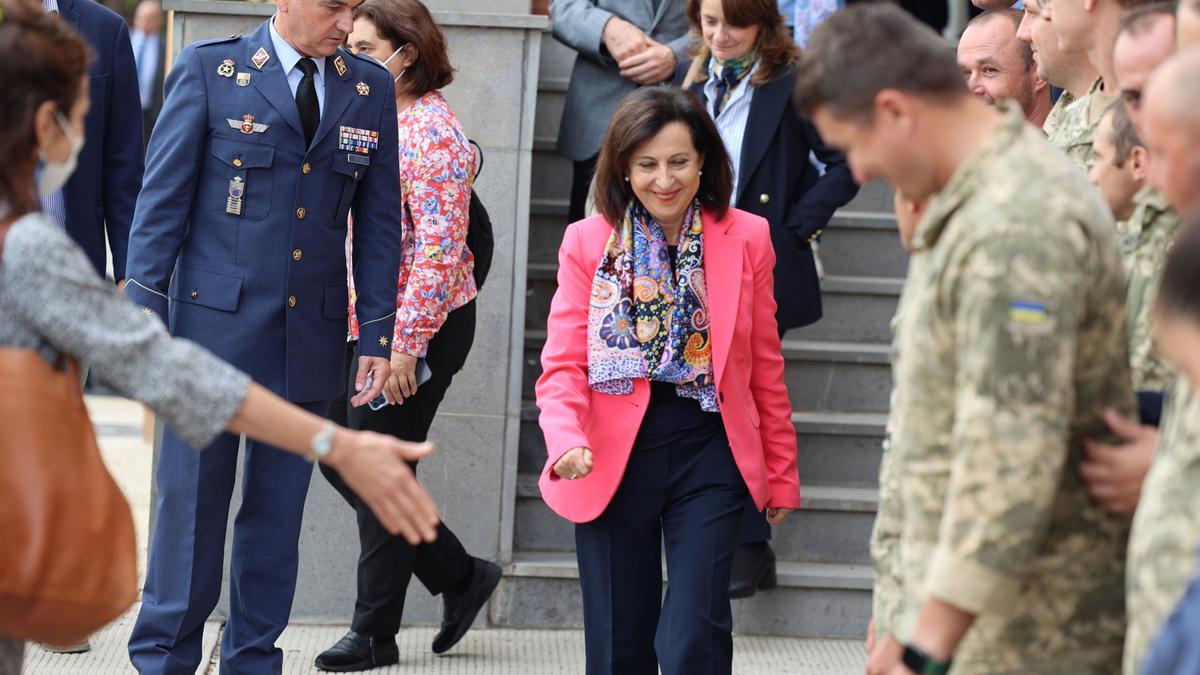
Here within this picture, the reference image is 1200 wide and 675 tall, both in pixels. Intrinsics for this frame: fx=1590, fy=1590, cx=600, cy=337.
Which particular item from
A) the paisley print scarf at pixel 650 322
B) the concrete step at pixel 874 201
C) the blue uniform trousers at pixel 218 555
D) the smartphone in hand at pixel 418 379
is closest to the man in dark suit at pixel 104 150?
the blue uniform trousers at pixel 218 555

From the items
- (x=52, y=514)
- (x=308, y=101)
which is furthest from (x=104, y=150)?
(x=52, y=514)

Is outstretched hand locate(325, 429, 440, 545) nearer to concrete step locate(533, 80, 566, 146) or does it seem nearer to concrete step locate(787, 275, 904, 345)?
concrete step locate(787, 275, 904, 345)

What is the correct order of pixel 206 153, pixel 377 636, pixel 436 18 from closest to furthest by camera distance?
1. pixel 206 153
2. pixel 377 636
3. pixel 436 18

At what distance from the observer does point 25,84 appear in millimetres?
2600

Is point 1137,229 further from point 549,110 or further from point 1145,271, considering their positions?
point 549,110

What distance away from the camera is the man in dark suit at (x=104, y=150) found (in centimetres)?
488

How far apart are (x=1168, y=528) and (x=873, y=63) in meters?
0.80

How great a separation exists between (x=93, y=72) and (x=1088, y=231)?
3.49 metres

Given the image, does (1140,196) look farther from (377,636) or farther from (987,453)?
(377,636)

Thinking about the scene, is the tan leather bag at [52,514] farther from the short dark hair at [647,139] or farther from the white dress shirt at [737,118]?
the white dress shirt at [737,118]

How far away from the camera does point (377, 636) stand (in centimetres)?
534

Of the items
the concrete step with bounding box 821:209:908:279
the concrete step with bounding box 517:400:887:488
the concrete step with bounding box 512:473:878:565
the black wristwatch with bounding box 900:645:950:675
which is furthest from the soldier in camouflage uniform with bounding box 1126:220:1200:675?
the concrete step with bounding box 821:209:908:279

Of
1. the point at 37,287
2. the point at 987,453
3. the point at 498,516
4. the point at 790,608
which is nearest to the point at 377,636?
the point at 498,516

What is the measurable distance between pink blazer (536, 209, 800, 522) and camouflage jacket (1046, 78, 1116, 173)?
900 mm
